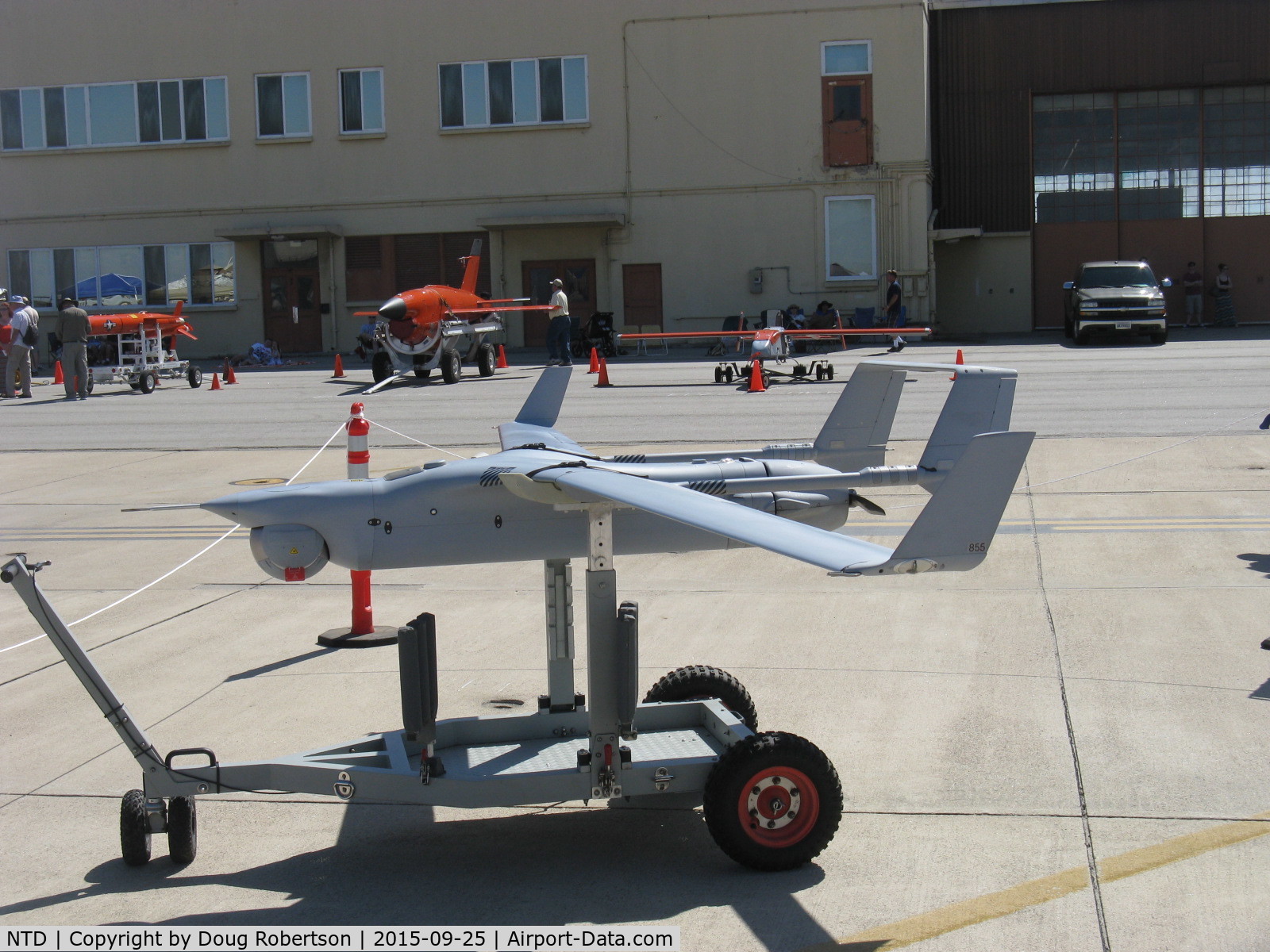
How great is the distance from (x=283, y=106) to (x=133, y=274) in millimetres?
6952

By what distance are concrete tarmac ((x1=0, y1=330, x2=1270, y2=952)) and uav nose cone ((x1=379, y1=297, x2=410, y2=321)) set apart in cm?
1071

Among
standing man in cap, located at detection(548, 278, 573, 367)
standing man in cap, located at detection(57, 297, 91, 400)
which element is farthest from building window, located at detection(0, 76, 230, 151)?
standing man in cap, located at detection(548, 278, 573, 367)

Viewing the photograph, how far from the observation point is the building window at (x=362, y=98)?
36812 millimetres

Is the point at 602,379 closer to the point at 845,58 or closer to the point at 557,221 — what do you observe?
the point at 557,221

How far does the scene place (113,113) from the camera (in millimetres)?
38062

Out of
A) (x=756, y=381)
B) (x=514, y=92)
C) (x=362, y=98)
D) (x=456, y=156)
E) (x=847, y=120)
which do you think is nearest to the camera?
(x=756, y=381)

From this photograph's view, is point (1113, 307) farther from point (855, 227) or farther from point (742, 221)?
point (742, 221)

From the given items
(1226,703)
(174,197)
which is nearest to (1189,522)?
(1226,703)

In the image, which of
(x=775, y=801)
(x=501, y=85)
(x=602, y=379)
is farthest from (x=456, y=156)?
(x=775, y=801)

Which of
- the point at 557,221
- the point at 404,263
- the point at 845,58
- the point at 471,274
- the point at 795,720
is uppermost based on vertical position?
the point at 845,58

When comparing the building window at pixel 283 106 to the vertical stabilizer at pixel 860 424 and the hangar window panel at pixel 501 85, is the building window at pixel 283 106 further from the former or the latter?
the vertical stabilizer at pixel 860 424

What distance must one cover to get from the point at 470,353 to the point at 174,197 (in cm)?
1548

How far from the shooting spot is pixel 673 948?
4480mm

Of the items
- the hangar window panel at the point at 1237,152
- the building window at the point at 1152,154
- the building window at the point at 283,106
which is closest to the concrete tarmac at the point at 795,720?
the building window at the point at 283,106
